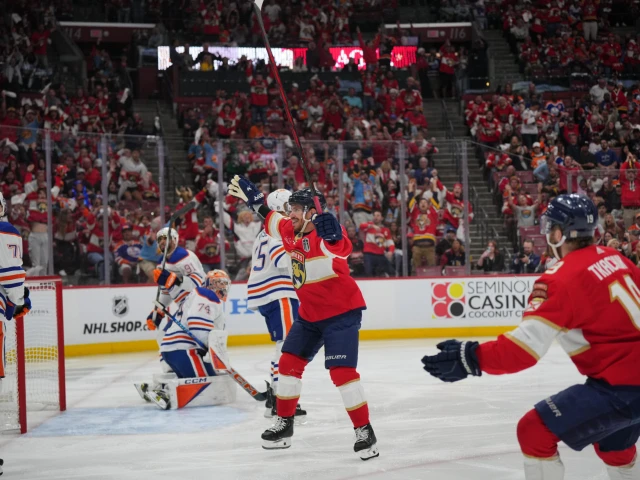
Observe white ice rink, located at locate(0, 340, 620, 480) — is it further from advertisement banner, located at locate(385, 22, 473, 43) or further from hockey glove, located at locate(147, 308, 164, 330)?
advertisement banner, located at locate(385, 22, 473, 43)

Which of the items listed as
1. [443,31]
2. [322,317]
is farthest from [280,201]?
[443,31]

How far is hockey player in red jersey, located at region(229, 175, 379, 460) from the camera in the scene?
4.85 metres

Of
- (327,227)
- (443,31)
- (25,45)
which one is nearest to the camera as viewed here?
(327,227)

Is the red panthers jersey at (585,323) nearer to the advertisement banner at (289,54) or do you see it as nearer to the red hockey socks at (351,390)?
the red hockey socks at (351,390)

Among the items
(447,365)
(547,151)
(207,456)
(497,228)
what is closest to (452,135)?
(547,151)

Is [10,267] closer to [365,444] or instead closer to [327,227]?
[327,227]

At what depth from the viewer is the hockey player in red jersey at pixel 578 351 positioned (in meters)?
2.87

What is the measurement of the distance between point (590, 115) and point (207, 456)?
42.2 ft

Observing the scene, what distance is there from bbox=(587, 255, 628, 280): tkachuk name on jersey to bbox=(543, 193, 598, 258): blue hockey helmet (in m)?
0.14

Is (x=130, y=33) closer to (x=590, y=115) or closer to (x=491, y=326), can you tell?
(x=590, y=115)

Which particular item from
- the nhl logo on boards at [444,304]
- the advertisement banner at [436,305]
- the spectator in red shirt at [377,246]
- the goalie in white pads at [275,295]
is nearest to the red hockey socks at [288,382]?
the goalie in white pads at [275,295]

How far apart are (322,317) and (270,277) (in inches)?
56.6

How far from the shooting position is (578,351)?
297 centimetres

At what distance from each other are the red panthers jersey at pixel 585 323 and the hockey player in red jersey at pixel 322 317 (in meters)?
1.85
